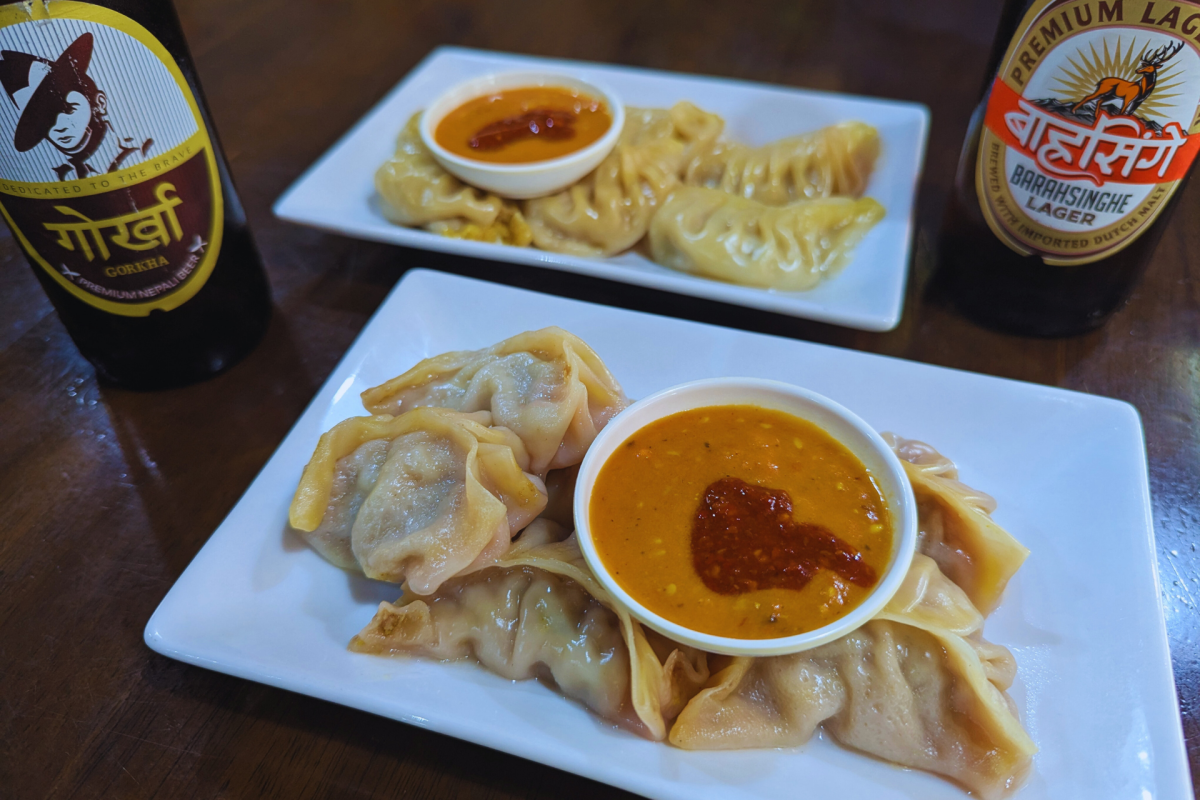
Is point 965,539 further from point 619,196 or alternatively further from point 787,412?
point 619,196

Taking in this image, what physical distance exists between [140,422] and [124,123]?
82 centimetres

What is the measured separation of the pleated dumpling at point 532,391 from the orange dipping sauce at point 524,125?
110 centimetres

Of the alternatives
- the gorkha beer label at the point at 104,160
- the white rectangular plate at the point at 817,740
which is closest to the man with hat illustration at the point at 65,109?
the gorkha beer label at the point at 104,160

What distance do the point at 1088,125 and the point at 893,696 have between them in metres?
1.41

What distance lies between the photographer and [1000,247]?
218 cm

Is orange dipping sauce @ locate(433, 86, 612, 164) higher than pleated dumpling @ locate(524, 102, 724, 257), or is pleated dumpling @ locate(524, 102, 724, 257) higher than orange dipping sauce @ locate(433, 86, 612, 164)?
orange dipping sauce @ locate(433, 86, 612, 164)

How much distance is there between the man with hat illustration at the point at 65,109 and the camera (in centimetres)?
156

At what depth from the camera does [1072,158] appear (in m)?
1.91

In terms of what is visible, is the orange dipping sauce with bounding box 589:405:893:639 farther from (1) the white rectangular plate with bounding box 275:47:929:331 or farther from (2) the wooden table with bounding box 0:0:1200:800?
(1) the white rectangular plate with bounding box 275:47:929:331

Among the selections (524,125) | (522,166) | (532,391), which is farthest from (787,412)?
(524,125)

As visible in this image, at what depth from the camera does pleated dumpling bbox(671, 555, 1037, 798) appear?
53.4 inches

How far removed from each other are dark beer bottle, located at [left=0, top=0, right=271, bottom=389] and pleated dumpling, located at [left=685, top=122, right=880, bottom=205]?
64.0 inches

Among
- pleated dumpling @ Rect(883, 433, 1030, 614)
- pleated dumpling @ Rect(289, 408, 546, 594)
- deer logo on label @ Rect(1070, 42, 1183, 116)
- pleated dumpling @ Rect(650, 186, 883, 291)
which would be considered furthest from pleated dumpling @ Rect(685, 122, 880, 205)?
pleated dumpling @ Rect(289, 408, 546, 594)

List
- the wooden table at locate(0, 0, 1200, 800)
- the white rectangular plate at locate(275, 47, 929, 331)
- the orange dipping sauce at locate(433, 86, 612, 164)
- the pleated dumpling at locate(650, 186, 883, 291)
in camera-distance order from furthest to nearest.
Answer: the orange dipping sauce at locate(433, 86, 612, 164) < the pleated dumpling at locate(650, 186, 883, 291) < the white rectangular plate at locate(275, 47, 929, 331) < the wooden table at locate(0, 0, 1200, 800)
